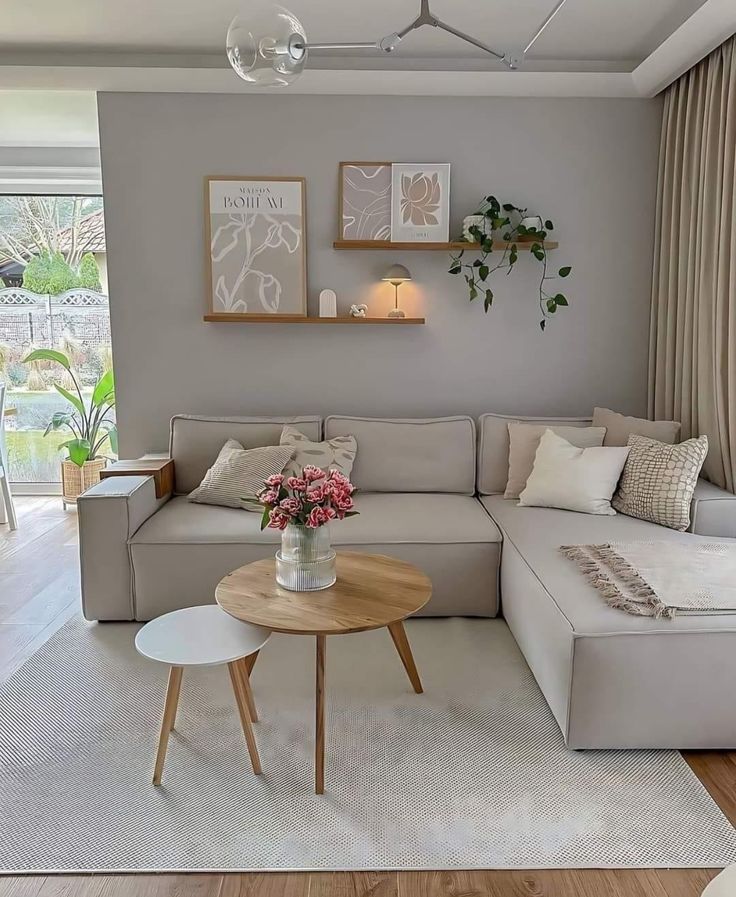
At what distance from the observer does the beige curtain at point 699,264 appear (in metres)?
3.32

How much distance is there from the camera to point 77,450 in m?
5.23

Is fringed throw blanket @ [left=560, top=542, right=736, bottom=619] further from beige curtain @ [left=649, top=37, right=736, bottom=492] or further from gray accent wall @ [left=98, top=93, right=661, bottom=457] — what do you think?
gray accent wall @ [left=98, top=93, right=661, bottom=457]

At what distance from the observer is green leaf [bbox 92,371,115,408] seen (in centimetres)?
525

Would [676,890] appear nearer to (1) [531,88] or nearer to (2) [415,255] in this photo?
(2) [415,255]

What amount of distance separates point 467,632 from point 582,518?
72 cm

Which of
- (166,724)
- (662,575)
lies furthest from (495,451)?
(166,724)

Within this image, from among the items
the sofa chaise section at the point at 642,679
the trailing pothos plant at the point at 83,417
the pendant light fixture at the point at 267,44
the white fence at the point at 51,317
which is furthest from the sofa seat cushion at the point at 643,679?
the white fence at the point at 51,317

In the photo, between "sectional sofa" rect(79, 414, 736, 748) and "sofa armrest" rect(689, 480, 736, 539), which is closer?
Answer: "sectional sofa" rect(79, 414, 736, 748)

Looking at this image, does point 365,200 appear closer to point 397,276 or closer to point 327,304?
point 397,276

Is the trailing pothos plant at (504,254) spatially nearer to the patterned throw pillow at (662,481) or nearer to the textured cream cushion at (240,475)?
the patterned throw pillow at (662,481)

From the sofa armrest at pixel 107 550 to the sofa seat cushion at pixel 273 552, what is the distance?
52 mm

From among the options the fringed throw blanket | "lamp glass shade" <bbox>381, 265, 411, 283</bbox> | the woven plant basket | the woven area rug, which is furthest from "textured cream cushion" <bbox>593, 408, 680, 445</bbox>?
the woven plant basket

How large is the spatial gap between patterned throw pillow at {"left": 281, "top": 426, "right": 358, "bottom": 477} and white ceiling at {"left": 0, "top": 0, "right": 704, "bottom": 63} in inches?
73.5

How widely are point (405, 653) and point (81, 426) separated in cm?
376
